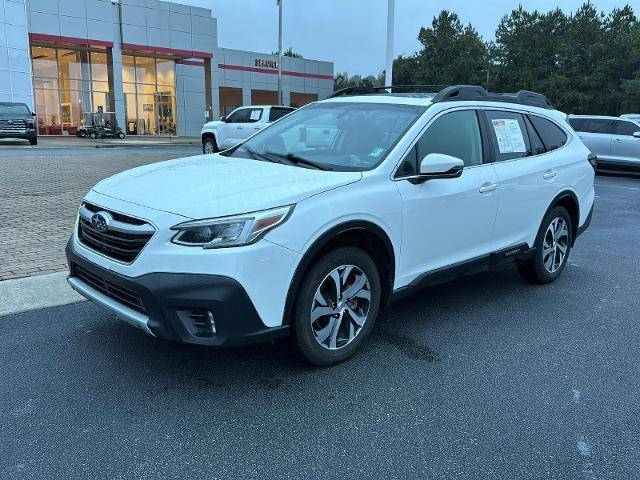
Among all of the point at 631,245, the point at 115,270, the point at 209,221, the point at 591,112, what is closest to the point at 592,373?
the point at 209,221

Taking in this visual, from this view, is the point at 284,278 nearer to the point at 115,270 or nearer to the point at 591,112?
the point at 115,270

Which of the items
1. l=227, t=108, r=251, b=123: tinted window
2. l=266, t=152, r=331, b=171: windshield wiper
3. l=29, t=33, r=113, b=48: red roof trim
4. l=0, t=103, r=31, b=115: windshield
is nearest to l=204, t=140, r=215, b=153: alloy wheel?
l=227, t=108, r=251, b=123: tinted window

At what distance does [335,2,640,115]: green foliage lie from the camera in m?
42.8

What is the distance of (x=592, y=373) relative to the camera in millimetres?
3703


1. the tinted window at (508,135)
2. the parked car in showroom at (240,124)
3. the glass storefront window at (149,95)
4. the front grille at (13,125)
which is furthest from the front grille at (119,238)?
the glass storefront window at (149,95)

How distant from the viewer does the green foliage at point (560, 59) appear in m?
42.8

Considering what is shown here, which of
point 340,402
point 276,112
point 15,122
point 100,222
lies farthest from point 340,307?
point 15,122

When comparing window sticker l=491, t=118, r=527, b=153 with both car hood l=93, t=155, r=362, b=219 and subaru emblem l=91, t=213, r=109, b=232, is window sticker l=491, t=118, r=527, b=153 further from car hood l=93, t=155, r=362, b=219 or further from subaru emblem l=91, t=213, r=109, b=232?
subaru emblem l=91, t=213, r=109, b=232

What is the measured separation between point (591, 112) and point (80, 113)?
3859 cm

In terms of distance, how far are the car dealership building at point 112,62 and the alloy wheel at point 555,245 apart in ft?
113

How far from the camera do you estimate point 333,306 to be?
3.58 metres

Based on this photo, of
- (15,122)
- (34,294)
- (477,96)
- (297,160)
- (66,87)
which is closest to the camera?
(297,160)

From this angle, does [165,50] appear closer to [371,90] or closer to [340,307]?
[371,90]

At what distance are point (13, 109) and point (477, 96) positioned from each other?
994 inches
